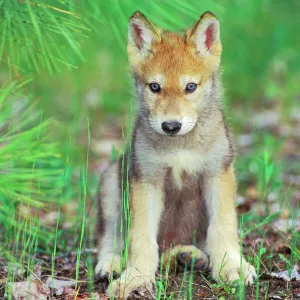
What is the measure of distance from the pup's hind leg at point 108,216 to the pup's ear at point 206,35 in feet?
3.19

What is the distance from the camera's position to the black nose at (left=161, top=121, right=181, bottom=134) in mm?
3578

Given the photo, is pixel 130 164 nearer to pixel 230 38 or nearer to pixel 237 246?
pixel 237 246

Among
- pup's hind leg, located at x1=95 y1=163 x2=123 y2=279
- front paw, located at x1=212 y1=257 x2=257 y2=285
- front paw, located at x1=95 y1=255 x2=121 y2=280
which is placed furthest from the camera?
pup's hind leg, located at x1=95 y1=163 x2=123 y2=279

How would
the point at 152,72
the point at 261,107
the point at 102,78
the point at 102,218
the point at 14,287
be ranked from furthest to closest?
the point at 102,78
the point at 261,107
the point at 102,218
the point at 152,72
the point at 14,287

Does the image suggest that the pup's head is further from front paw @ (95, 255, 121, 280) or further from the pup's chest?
front paw @ (95, 255, 121, 280)

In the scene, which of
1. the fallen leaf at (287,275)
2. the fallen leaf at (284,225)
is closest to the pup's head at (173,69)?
the fallen leaf at (287,275)

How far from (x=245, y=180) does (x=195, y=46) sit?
251 centimetres

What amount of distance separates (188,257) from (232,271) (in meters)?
0.33

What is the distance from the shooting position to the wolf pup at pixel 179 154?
3.74 m

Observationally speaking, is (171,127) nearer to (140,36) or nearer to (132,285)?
(140,36)

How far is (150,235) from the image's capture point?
3.88 metres

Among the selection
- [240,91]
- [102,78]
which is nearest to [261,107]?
[240,91]

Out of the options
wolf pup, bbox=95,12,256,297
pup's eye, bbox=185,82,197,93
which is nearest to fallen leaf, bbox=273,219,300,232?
wolf pup, bbox=95,12,256,297

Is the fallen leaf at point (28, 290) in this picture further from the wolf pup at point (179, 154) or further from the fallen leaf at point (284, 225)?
the fallen leaf at point (284, 225)
